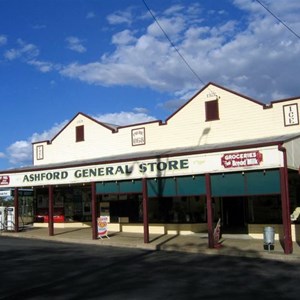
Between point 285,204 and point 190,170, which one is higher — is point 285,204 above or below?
below

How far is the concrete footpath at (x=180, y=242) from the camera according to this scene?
18328 millimetres

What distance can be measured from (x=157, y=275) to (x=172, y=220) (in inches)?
512

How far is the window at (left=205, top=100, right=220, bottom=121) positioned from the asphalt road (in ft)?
27.5

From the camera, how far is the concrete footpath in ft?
60.1

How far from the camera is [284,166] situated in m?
18.5

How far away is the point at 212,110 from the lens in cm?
2503

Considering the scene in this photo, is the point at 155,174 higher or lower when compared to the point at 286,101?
lower

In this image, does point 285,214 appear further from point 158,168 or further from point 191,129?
point 191,129

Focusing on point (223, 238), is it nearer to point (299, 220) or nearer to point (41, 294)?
point (299, 220)

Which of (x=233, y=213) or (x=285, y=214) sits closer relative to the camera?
(x=285, y=214)

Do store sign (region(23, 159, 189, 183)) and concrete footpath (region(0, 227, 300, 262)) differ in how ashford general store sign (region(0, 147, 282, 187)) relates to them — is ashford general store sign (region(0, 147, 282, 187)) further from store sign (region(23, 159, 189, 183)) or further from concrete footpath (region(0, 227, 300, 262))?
concrete footpath (region(0, 227, 300, 262))

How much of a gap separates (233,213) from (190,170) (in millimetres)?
6535

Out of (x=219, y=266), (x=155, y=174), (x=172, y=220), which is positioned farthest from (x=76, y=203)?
(x=219, y=266)

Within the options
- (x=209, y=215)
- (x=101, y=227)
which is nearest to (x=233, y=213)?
(x=209, y=215)
